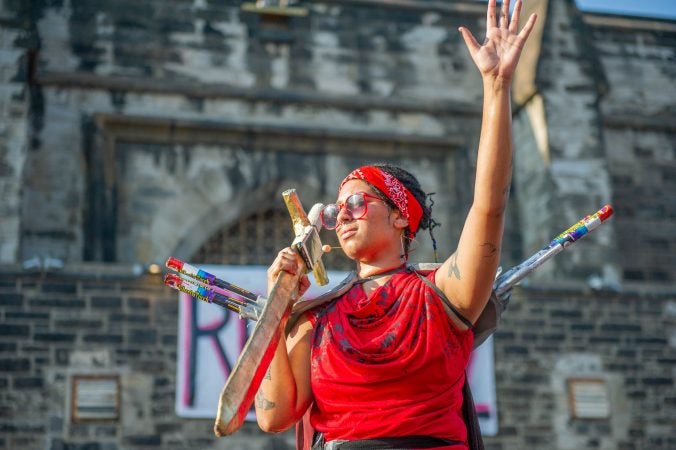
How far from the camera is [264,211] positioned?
12148mm

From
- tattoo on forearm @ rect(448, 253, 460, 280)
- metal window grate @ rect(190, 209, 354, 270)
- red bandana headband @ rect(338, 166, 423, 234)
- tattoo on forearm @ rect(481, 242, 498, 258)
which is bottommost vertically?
tattoo on forearm @ rect(448, 253, 460, 280)

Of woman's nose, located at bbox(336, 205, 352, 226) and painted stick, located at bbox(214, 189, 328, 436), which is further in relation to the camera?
woman's nose, located at bbox(336, 205, 352, 226)

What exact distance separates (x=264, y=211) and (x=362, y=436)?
9.34m

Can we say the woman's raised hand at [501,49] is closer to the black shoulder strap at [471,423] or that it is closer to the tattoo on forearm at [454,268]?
the tattoo on forearm at [454,268]

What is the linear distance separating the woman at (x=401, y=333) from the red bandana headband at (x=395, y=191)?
7cm

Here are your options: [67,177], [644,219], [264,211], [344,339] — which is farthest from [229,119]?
[344,339]

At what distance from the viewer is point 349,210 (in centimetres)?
319

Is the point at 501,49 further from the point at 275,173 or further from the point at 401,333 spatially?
the point at 275,173

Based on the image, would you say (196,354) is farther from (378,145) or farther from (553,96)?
(553,96)

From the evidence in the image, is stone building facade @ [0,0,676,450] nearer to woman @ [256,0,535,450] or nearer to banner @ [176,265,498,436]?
banner @ [176,265,498,436]

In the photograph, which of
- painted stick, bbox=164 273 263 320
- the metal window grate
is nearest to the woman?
painted stick, bbox=164 273 263 320

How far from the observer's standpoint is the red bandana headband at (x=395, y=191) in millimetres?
3258

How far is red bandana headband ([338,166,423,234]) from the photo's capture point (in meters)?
3.26

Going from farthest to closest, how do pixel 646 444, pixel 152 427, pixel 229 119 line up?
pixel 229 119, pixel 646 444, pixel 152 427
